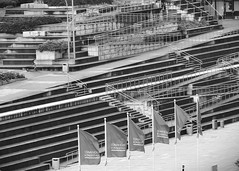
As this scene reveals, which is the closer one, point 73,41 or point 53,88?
point 53,88

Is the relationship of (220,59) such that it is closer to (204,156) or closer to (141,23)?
(141,23)

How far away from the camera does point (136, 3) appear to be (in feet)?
294

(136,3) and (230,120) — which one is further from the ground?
(136,3)

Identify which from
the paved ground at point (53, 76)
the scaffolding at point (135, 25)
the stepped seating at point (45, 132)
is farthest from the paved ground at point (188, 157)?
the scaffolding at point (135, 25)

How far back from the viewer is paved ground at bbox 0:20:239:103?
2746 inches

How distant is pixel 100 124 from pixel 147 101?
16.7 ft

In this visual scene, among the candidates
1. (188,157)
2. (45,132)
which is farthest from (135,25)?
(45,132)

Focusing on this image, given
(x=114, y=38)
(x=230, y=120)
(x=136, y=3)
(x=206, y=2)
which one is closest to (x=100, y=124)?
(x=230, y=120)

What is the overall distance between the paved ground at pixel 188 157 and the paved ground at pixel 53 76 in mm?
6913

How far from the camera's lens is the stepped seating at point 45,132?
62938mm

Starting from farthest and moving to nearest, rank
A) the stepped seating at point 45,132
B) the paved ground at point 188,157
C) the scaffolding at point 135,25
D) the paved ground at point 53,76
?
the scaffolding at point 135,25, the paved ground at point 53,76, the paved ground at point 188,157, the stepped seating at point 45,132

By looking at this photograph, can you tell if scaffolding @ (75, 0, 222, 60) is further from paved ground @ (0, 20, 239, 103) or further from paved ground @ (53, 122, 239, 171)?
paved ground @ (53, 122, 239, 171)

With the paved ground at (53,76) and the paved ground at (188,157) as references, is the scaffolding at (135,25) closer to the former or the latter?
the paved ground at (53,76)

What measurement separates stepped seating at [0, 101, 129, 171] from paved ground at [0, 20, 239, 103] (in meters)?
2.51
